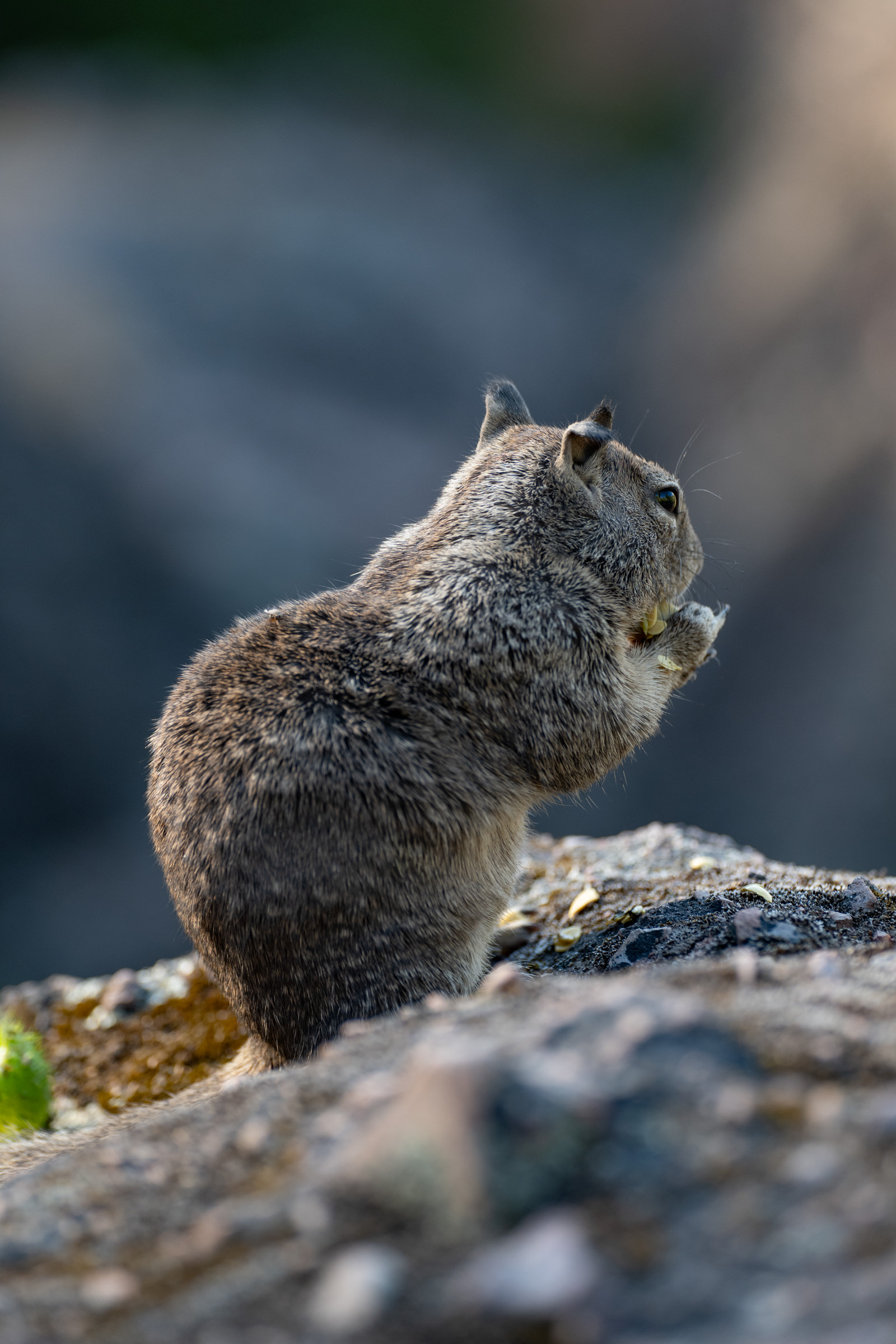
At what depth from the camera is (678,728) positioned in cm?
1306

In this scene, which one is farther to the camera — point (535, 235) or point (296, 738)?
point (535, 235)

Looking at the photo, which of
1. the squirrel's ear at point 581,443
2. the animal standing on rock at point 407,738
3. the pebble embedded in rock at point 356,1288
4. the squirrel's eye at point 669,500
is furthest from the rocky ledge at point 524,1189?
the squirrel's eye at point 669,500

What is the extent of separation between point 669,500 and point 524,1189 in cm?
384

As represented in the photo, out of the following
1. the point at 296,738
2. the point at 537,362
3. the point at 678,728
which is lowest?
the point at 678,728

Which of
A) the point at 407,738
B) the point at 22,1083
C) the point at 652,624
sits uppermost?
the point at 652,624

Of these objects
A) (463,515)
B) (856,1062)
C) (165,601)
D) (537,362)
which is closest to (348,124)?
(537,362)

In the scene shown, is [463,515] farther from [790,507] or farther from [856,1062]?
[790,507]

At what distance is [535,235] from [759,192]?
11.7 feet

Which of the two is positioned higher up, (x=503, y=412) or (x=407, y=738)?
(x=503, y=412)

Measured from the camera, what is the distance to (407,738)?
390cm

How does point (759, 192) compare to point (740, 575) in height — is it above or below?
above

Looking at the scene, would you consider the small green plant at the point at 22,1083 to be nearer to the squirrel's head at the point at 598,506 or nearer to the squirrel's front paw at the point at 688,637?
the squirrel's head at the point at 598,506

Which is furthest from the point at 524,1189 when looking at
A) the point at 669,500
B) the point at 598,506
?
the point at 669,500

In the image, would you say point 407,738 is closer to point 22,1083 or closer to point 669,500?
point 669,500
